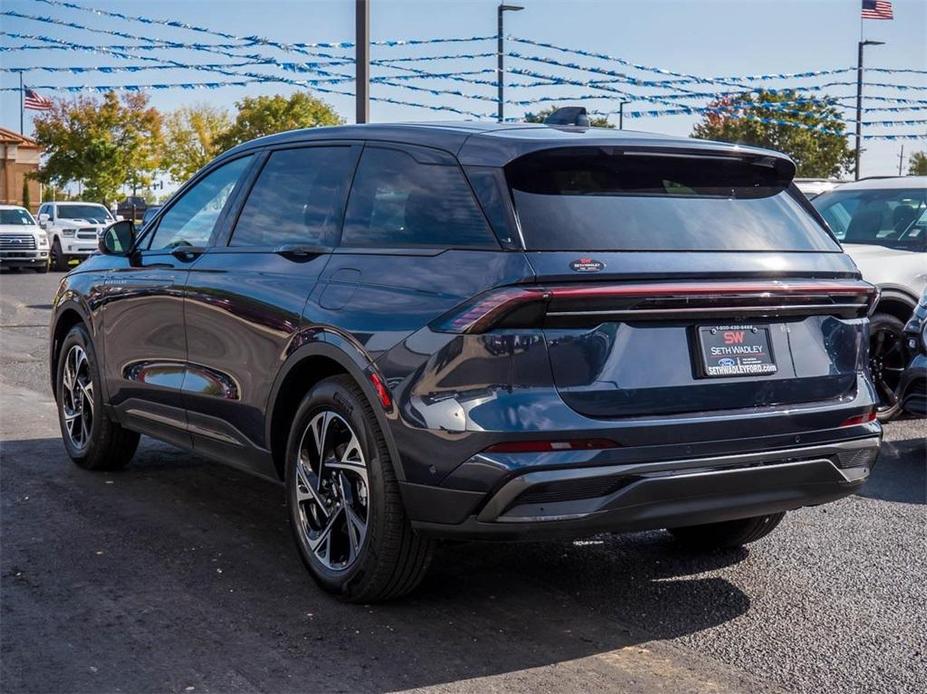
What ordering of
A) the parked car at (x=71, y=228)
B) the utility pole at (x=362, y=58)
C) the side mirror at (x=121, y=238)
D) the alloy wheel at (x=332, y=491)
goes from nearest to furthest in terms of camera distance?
1. the alloy wheel at (x=332, y=491)
2. the side mirror at (x=121, y=238)
3. the utility pole at (x=362, y=58)
4. the parked car at (x=71, y=228)

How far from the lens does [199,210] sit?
19.9 ft

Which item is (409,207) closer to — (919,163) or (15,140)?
(15,140)

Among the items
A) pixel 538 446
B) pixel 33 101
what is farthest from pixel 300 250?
pixel 33 101

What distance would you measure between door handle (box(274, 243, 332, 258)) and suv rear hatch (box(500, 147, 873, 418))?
0.98 m

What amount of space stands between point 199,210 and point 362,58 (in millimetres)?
10647

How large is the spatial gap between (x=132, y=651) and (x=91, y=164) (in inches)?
2434

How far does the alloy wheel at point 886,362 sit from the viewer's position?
909 centimetres

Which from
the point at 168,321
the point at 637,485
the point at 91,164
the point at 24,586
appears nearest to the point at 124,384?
the point at 168,321

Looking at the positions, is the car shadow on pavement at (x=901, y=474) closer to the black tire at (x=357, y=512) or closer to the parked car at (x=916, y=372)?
the parked car at (x=916, y=372)

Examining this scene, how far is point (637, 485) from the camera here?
158 inches

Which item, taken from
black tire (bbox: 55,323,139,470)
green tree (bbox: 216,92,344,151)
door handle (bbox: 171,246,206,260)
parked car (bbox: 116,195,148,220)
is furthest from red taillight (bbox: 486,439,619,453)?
green tree (bbox: 216,92,344,151)

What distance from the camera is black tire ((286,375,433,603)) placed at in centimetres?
434

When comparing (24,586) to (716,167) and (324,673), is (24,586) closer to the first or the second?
(324,673)

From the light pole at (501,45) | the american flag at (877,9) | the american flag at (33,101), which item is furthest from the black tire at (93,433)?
the american flag at (33,101)
